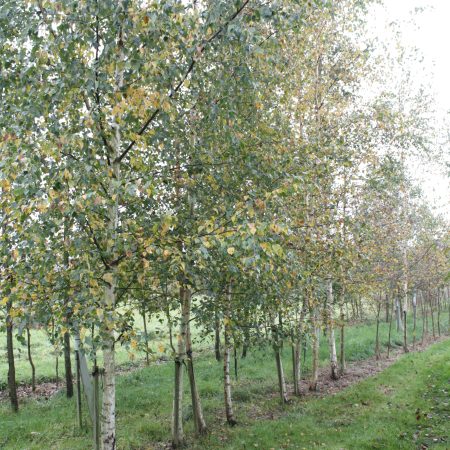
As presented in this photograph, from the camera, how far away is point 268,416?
13062 millimetres

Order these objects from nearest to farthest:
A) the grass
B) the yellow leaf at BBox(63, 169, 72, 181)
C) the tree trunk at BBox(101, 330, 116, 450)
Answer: the yellow leaf at BBox(63, 169, 72, 181) → the tree trunk at BBox(101, 330, 116, 450) → the grass

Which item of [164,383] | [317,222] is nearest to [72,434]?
[164,383]

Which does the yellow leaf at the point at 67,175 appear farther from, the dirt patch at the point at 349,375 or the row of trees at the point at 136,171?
the dirt patch at the point at 349,375

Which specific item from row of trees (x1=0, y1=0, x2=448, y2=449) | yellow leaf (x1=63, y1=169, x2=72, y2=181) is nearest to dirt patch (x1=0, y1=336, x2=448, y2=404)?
row of trees (x1=0, y1=0, x2=448, y2=449)

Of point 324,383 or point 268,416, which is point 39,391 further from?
point 324,383

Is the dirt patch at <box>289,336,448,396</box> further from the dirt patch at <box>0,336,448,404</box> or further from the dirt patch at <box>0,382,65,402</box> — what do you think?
the dirt patch at <box>0,382,65,402</box>

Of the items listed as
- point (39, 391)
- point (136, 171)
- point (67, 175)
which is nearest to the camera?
point (67, 175)

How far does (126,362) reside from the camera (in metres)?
22.0

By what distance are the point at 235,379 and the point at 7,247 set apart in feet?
44.5

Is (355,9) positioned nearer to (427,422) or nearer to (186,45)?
(186,45)

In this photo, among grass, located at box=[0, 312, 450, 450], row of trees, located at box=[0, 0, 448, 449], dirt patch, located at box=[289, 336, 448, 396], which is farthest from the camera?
dirt patch, located at box=[289, 336, 448, 396]

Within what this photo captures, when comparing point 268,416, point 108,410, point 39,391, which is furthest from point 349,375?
point 108,410

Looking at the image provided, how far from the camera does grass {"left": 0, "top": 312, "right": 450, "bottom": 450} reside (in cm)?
1035

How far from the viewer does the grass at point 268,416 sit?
10352 mm
